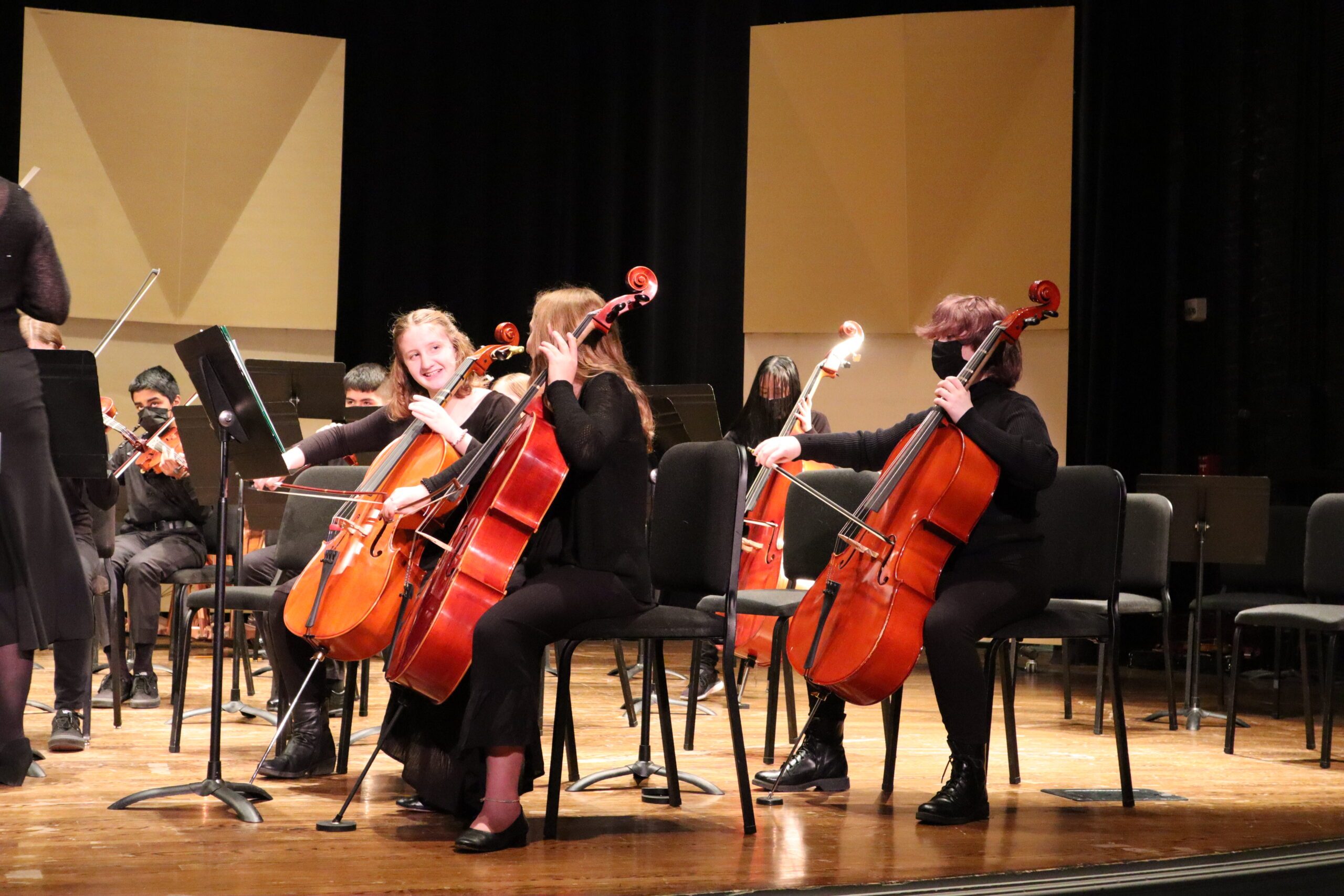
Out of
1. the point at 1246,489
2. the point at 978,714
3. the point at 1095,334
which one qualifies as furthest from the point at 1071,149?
the point at 978,714

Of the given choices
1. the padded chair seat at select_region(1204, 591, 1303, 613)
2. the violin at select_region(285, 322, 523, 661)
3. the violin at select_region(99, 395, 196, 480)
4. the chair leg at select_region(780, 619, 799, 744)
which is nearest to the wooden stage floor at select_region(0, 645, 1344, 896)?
the chair leg at select_region(780, 619, 799, 744)

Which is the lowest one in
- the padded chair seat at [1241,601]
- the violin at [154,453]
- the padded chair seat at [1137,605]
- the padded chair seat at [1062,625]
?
the padded chair seat at [1241,601]

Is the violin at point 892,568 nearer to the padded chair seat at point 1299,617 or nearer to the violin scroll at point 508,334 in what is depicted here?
the violin scroll at point 508,334

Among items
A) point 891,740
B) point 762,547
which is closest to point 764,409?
point 762,547

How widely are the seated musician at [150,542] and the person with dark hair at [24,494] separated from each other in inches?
59.4

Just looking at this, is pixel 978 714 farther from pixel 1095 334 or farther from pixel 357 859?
pixel 1095 334

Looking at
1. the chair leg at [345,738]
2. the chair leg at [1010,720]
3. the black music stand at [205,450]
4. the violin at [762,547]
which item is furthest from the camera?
the violin at [762,547]

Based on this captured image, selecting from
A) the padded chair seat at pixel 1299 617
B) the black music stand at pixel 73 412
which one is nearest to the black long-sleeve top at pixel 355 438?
the black music stand at pixel 73 412

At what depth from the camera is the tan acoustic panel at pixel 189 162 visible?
6727mm

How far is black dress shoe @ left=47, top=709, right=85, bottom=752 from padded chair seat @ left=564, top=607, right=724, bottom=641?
167cm

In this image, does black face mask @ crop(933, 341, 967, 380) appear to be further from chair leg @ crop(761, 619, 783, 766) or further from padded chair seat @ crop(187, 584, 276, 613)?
padded chair seat @ crop(187, 584, 276, 613)

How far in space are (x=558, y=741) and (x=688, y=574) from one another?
415 mm

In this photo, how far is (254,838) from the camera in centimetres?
254

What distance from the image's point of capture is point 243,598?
3.56 m
